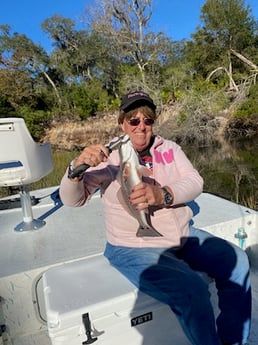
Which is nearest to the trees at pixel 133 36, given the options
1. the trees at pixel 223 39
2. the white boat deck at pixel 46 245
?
the trees at pixel 223 39

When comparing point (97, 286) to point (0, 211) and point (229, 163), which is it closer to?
point (0, 211)

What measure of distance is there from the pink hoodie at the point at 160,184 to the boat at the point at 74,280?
0.20 m

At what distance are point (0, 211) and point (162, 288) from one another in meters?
1.87

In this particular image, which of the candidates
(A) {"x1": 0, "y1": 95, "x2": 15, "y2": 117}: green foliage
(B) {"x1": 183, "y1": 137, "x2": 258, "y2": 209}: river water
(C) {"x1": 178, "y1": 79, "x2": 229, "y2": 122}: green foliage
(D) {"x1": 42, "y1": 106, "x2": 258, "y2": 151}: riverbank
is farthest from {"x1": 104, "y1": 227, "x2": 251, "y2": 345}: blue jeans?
(A) {"x1": 0, "y1": 95, "x2": 15, "y2": 117}: green foliage

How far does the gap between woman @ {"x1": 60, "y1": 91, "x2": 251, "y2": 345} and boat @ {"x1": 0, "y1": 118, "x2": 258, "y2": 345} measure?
0.29 feet

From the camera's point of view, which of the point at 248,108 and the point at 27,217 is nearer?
the point at 27,217

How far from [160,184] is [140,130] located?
297mm

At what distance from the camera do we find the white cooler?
3.75 ft

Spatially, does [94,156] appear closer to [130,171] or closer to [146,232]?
[130,171]

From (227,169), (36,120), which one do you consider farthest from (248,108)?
(36,120)

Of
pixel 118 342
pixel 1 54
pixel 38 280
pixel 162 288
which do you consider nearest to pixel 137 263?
pixel 162 288

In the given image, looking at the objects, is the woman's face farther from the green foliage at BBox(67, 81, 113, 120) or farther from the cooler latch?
the green foliage at BBox(67, 81, 113, 120)

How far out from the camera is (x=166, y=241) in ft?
4.85

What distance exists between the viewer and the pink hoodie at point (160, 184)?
1474 millimetres
